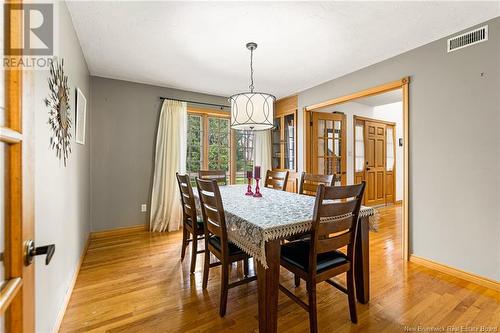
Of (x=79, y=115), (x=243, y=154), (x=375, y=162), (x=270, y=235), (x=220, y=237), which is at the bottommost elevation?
(x=220, y=237)

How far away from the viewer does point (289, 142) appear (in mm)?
4676

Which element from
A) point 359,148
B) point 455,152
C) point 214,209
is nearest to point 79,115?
point 214,209

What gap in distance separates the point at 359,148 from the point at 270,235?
4.59 metres

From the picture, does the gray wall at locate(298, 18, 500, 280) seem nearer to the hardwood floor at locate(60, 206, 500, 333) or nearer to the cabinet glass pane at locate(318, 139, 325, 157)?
the hardwood floor at locate(60, 206, 500, 333)

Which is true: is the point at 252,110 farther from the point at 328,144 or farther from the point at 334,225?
the point at 328,144

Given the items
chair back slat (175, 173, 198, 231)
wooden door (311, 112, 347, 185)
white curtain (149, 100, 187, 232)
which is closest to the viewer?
chair back slat (175, 173, 198, 231)

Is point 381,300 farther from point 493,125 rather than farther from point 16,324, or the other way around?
point 16,324

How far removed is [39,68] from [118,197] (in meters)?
2.71

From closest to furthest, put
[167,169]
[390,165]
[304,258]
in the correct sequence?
1. [304,258]
2. [167,169]
3. [390,165]

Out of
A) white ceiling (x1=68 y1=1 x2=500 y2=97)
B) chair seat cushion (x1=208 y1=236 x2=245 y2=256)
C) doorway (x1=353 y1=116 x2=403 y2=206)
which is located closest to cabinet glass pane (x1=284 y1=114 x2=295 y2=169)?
white ceiling (x1=68 y1=1 x2=500 y2=97)

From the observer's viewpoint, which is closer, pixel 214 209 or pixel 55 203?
pixel 55 203

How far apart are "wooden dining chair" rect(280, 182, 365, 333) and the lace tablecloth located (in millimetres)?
131

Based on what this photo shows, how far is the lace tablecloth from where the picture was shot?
1.41 metres

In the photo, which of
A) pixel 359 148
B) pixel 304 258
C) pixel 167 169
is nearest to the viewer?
pixel 304 258
